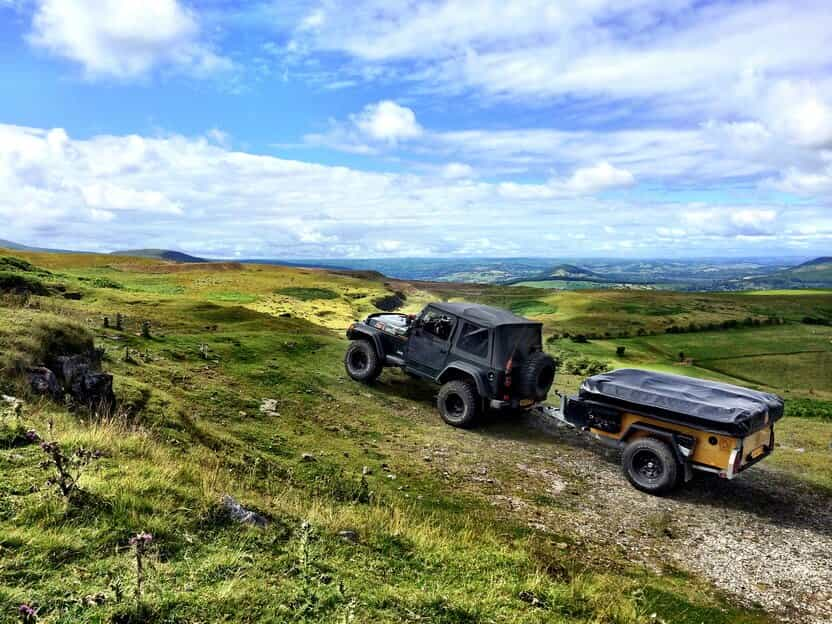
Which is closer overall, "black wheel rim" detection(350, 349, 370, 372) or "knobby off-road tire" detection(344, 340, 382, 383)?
"knobby off-road tire" detection(344, 340, 382, 383)

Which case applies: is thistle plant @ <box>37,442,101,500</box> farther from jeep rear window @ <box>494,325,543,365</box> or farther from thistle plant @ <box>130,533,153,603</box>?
jeep rear window @ <box>494,325,543,365</box>

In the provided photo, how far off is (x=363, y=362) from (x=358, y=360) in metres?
0.28

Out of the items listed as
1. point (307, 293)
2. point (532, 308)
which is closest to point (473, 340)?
point (307, 293)

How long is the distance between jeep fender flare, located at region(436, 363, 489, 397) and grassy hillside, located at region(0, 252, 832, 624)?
115cm

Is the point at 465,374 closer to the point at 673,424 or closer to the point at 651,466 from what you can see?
the point at 651,466

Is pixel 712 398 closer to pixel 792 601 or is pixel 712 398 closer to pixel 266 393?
pixel 792 601

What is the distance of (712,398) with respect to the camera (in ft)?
32.6

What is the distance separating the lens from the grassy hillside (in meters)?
4.33

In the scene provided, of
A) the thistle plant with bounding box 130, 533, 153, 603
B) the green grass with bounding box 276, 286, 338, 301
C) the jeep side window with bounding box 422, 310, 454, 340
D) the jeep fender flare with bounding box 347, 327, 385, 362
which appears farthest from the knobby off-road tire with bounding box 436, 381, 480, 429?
the green grass with bounding box 276, 286, 338, 301

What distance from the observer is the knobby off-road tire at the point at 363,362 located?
15.5 metres

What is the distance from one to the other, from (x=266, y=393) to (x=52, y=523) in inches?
339

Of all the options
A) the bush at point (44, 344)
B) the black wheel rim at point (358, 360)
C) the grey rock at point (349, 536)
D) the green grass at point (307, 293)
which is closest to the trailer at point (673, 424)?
the grey rock at point (349, 536)

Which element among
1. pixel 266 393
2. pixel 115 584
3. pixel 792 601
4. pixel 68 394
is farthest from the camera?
pixel 266 393

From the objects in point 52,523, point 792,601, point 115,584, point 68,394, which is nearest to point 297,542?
point 115,584
